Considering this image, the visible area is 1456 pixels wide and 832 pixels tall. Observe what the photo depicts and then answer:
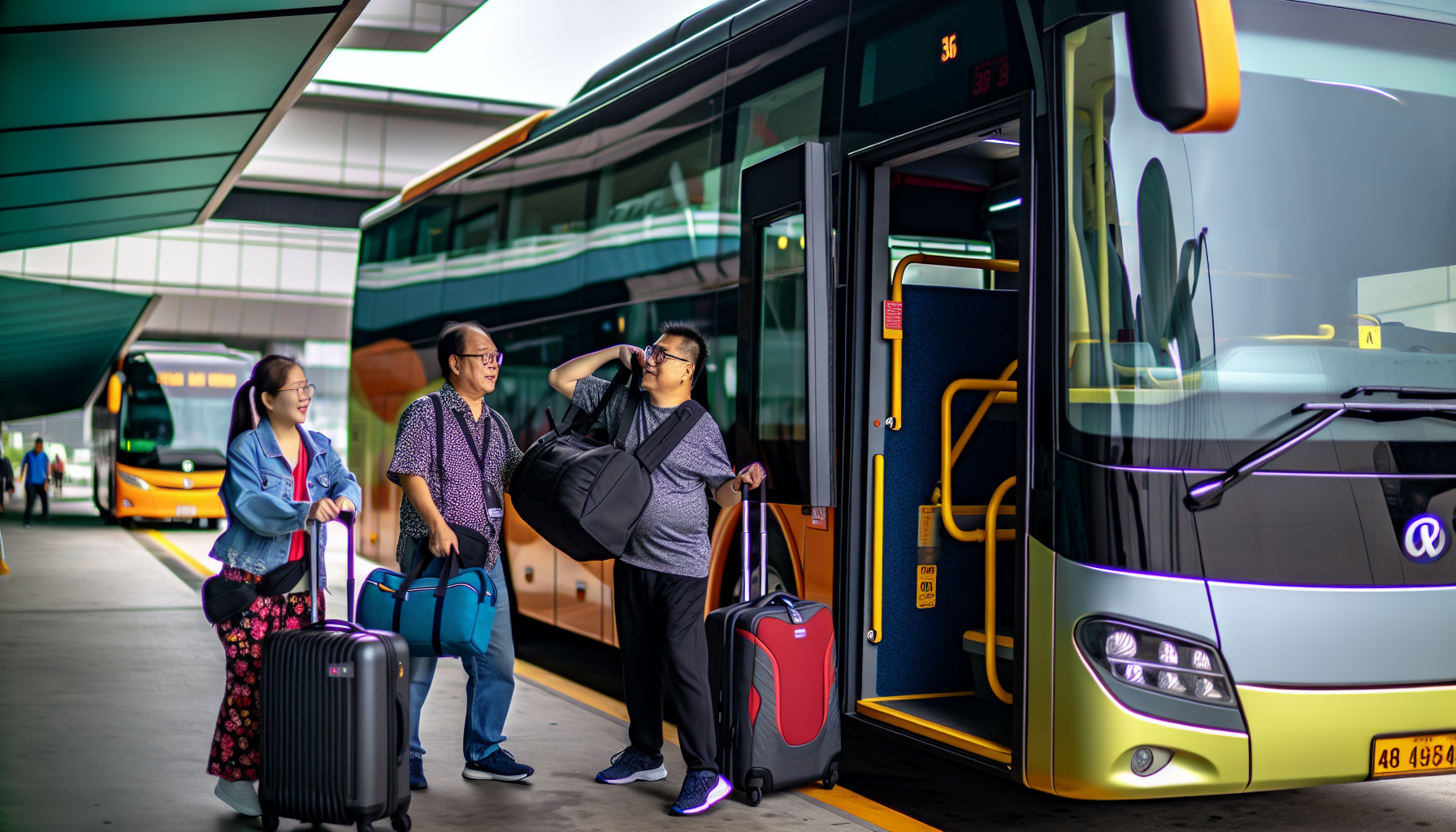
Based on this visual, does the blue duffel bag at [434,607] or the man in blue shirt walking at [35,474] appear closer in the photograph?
the blue duffel bag at [434,607]

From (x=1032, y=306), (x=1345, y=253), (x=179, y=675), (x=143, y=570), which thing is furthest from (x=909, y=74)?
(x=143, y=570)

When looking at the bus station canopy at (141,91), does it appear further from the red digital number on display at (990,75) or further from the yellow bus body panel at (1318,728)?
the yellow bus body panel at (1318,728)

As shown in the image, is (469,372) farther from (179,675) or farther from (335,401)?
(335,401)

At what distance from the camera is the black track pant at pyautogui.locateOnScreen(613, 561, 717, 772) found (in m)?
5.04

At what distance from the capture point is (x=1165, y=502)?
4145mm

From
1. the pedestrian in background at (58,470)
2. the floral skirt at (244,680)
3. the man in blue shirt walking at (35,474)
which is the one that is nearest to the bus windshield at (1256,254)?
the floral skirt at (244,680)

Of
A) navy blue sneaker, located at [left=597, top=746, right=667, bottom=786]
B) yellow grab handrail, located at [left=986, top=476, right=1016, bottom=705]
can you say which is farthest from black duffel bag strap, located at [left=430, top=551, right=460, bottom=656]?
yellow grab handrail, located at [left=986, top=476, right=1016, bottom=705]

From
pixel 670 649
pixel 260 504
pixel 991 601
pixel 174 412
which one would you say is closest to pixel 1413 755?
pixel 991 601

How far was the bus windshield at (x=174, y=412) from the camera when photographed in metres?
23.3

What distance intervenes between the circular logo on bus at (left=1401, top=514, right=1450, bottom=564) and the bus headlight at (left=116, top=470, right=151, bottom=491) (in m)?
22.2

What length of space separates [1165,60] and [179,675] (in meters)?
6.50

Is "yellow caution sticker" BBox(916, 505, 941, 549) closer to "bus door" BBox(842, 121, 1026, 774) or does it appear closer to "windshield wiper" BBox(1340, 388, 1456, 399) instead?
"bus door" BBox(842, 121, 1026, 774)

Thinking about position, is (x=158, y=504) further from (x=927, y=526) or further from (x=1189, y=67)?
(x=1189, y=67)

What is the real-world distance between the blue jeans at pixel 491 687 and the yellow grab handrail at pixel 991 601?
6.06ft
